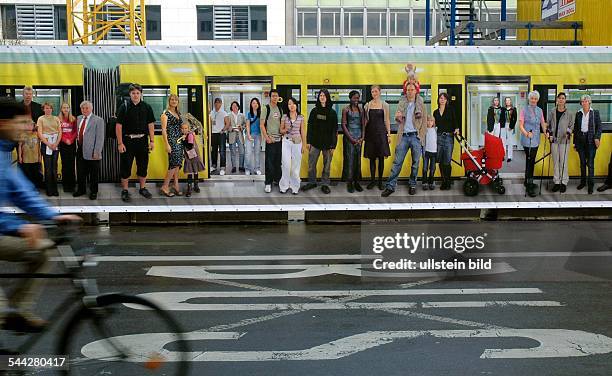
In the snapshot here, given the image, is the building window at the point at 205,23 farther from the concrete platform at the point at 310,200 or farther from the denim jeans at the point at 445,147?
the denim jeans at the point at 445,147

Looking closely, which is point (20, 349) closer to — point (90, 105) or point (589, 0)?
point (90, 105)

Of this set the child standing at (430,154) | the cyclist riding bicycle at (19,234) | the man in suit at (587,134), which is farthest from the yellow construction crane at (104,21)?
the cyclist riding bicycle at (19,234)

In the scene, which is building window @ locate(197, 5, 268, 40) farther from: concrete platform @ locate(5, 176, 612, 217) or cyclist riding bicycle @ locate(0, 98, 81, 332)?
cyclist riding bicycle @ locate(0, 98, 81, 332)

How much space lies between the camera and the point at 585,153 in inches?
555

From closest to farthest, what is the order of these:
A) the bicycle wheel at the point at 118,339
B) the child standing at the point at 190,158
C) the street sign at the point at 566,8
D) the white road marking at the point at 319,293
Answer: the bicycle wheel at the point at 118,339, the white road marking at the point at 319,293, the child standing at the point at 190,158, the street sign at the point at 566,8

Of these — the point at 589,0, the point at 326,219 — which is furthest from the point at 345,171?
the point at 589,0

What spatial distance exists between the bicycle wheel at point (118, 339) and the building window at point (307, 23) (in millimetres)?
43341

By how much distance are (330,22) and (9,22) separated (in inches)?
770

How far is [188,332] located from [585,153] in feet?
33.0

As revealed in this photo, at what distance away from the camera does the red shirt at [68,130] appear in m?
13.6

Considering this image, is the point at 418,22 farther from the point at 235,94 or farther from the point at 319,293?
the point at 319,293

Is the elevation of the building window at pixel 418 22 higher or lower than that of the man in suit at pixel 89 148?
higher

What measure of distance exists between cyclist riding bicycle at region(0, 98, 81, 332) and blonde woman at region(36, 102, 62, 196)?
9270 millimetres

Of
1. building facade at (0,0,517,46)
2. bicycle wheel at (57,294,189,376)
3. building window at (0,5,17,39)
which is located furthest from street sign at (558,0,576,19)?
building window at (0,5,17,39)
